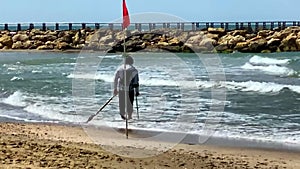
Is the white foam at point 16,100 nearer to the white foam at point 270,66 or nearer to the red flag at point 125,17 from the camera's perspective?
the red flag at point 125,17

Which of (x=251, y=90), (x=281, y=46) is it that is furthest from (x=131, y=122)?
(x=281, y=46)

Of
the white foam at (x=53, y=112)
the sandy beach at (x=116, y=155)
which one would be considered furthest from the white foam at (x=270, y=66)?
the sandy beach at (x=116, y=155)

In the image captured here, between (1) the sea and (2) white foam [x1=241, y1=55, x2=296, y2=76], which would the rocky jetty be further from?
(1) the sea

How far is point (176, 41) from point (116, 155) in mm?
44406

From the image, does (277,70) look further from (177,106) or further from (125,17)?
(125,17)

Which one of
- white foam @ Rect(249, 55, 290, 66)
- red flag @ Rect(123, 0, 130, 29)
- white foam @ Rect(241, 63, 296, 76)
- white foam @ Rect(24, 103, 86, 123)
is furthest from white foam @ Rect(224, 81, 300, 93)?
white foam @ Rect(249, 55, 290, 66)

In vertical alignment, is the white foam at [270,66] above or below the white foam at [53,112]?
below

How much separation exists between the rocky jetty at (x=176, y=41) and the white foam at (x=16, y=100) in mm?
24231

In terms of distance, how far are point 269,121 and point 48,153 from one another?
21.0 ft

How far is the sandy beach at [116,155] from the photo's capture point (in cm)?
734

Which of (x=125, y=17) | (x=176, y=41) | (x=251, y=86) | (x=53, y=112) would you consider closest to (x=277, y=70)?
(x=251, y=86)

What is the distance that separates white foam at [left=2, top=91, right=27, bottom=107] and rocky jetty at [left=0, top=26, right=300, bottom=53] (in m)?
24.2

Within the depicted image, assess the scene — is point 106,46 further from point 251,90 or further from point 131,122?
point 131,122

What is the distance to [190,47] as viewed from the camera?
172 feet
